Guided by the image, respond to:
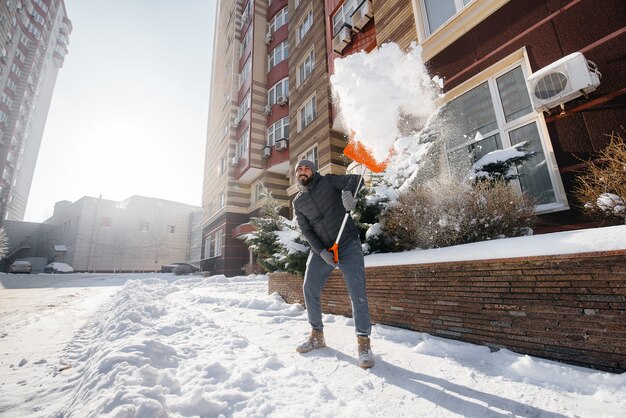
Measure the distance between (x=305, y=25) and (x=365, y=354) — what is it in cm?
1800

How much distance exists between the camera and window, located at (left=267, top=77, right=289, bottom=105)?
18.3 meters

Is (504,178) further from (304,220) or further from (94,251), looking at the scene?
(94,251)

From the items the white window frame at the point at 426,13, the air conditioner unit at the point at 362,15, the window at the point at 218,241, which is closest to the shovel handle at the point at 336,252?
the white window frame at the point at 426,13

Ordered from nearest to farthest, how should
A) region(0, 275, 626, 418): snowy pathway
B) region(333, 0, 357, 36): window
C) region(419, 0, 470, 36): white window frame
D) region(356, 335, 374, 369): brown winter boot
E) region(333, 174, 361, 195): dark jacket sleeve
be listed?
region(0, 275, 626, 418): snowy pathway
region(356, 335, 374, 369): brown winter boot
region(333, 174, 361, 195): dark jacket sleeve
region(419, 0, 470, 36): white window frame
region(333, 0, 357, 36): window

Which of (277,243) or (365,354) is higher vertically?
(277,243)

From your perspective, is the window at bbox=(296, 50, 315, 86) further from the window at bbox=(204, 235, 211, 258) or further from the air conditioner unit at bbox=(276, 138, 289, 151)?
the window at bbox=(204, 235, 211, 258)

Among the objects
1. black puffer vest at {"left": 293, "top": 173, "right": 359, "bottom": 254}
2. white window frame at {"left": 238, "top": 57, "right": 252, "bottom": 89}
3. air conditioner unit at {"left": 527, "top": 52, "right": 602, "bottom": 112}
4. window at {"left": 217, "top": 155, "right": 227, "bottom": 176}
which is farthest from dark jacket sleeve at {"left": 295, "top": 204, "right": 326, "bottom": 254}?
window at {"left": 217, "top": 155, "right": 227, "bottom": 176}

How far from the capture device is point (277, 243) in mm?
6020

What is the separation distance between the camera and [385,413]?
1789 millimetres

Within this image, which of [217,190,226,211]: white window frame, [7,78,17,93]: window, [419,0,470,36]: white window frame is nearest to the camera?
[419,0,470,36]: white window frame

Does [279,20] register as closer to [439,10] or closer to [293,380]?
[439,10]

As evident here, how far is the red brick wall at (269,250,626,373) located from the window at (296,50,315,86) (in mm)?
13985

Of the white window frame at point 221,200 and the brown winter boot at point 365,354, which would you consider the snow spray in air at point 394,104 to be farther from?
the white window frame at point 221,200

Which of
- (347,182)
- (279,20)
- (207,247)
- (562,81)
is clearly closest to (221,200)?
(207,247)
